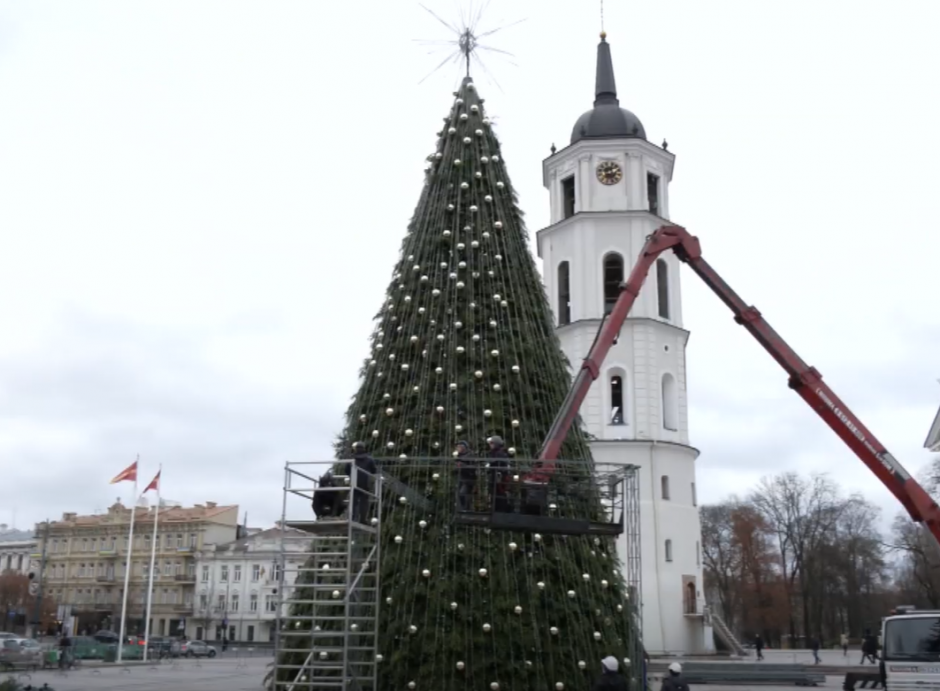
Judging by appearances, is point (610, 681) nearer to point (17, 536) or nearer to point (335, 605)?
point (335, 605)

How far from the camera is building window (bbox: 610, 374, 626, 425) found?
135 feet

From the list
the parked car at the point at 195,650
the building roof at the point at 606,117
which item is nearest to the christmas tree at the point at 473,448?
the building roof at the point at 606,117

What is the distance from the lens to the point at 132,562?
89188 millimetres

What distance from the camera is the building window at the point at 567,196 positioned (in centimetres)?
4462

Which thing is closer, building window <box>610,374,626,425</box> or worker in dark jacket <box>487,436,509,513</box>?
worker in dark jacket <box>487,436,509,513</box>

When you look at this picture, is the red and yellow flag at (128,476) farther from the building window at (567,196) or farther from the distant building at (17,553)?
the distant building at (17,553)

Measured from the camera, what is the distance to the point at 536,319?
1572cm

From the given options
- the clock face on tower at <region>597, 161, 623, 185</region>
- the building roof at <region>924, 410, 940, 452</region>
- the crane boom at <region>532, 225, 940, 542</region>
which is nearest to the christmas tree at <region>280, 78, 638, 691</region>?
the crane boom at <region>532, 225, 940, 542</region>

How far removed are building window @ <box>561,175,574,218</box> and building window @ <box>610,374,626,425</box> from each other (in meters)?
8.25

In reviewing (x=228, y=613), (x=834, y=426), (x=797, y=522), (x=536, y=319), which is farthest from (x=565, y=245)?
(x=228, y=613)

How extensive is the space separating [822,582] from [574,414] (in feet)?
209

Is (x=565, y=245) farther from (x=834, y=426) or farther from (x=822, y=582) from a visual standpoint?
(x=822, y=582)

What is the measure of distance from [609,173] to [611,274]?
4.75 metres

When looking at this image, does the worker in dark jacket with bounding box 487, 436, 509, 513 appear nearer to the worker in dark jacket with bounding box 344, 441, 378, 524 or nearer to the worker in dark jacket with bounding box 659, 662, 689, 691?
the worker in dark jacket with bounding box 344, 441, 378, 524
